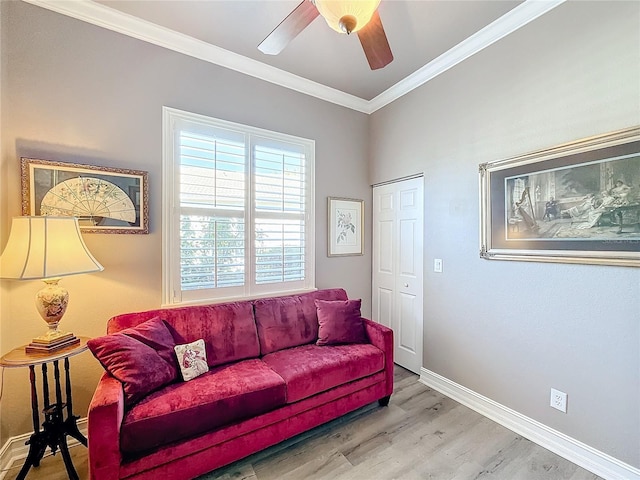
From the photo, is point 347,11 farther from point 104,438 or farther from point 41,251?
point 104,438

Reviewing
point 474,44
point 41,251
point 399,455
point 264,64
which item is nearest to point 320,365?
point 399,455

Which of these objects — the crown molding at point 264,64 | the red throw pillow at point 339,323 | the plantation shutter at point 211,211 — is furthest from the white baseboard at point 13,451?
the crown molding at point 264,64

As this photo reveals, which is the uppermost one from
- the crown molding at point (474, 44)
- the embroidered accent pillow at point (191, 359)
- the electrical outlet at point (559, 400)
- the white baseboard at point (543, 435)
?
the crown molding at point (474, 44)

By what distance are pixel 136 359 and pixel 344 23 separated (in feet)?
Answer: 6.93

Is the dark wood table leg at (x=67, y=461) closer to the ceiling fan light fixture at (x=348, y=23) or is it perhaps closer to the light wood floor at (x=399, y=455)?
the light wood floor at (x=399, y=455)

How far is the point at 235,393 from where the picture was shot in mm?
1710

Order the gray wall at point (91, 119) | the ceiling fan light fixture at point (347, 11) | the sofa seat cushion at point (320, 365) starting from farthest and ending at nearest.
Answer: the sofa seat cushion at point (320, 365) < the gray wall at point (91, 119) < the ceiling fan light fixture at point (347, 11)

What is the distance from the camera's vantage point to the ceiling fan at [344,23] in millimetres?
1277

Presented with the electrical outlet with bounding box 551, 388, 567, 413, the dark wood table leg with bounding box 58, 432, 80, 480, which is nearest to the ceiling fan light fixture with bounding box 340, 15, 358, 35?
the electrical outlet with bounding box 551, 388, 567, 413

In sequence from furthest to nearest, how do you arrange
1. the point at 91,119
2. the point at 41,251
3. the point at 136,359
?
1. the point at 91,119
2. the point at 136,359
3. the point at 41,251

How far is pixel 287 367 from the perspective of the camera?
2027mm

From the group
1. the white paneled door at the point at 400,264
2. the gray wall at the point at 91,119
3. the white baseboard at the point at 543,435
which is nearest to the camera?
the white baseboard at the point at 543,435

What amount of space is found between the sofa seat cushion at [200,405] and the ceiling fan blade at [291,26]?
2113 millimetres

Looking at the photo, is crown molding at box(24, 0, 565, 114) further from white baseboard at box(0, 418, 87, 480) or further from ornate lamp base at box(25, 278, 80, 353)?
white baseboard at box(0, 418, 87, 480)
